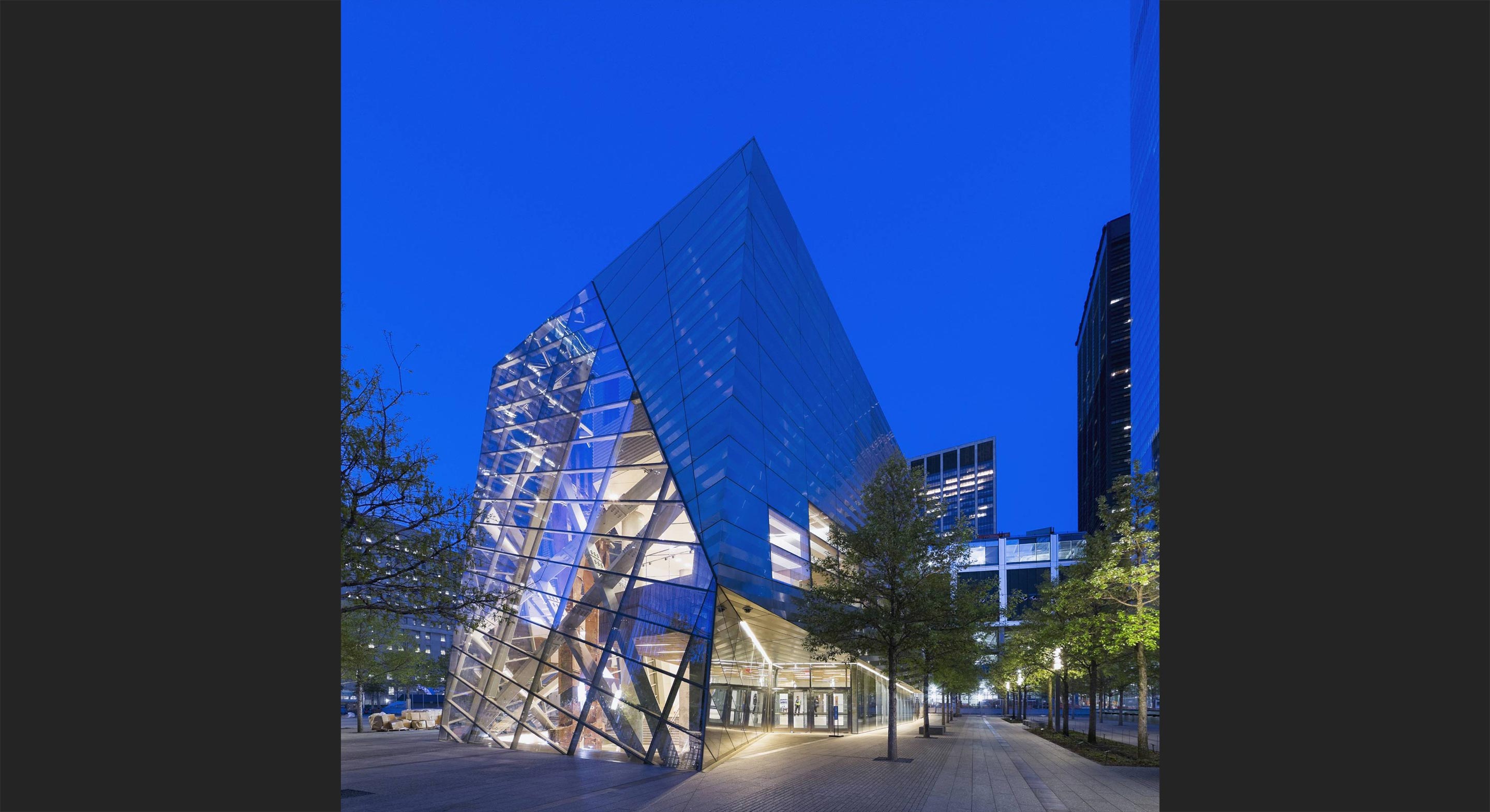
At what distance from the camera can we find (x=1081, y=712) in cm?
9944

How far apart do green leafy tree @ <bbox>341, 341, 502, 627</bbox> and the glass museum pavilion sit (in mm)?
1540

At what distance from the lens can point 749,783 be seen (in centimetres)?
1605

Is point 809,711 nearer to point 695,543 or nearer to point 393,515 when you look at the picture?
point 695,543

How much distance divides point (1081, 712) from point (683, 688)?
99.2 metres

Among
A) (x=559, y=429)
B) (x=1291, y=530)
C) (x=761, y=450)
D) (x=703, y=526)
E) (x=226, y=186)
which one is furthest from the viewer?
(x=559, y=429)

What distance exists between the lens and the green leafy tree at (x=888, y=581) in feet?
80.0

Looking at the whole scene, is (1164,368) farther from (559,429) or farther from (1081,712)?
(1081,712)

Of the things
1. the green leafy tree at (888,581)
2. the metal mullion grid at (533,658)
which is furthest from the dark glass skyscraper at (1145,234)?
the metal mullion grid at (533,658)

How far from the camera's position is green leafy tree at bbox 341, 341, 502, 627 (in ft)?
41.9

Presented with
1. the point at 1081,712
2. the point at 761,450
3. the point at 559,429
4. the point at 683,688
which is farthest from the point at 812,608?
the point at 1081,712

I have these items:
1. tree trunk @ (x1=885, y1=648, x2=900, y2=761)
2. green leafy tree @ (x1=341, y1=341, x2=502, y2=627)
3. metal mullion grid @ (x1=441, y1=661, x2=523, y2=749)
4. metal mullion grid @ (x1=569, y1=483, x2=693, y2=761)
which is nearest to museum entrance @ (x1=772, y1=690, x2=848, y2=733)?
tree trunk @ (x1=885, y1=648, x2=900, y2=761)

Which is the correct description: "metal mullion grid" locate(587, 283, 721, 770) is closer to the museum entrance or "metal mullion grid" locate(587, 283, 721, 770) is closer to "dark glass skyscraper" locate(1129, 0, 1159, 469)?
the museum entrance

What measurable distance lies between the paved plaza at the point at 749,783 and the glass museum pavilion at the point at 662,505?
166cm

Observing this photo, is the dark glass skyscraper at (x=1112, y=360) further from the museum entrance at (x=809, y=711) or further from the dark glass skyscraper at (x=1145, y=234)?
the museum entrance at (x=809, y=711)
